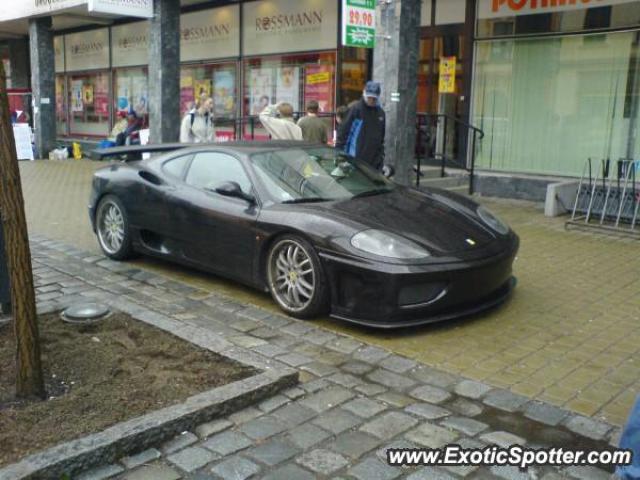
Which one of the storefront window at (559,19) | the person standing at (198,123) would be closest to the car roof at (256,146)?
the person standing at (198,123)

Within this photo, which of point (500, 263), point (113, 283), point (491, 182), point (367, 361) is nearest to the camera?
point (367, 361)

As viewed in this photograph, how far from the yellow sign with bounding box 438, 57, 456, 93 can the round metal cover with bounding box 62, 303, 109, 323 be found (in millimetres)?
9919

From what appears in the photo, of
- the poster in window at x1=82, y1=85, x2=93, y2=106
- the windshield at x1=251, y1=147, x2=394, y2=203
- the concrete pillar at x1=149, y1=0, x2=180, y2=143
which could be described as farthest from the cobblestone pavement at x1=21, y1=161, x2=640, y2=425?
the poster in window at x1=82, y1=85, x2=93, y2=106

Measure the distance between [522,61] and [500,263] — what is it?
8.29 metres

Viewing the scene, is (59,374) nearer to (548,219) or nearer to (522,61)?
(548,219)

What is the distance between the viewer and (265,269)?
5.80m

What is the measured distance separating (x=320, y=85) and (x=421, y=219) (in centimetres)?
1097

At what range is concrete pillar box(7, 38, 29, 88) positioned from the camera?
26.3 meters

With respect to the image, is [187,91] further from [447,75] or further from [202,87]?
[447,75]

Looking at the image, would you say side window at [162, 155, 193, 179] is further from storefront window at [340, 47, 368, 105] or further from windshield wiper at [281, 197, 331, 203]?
storefront window at [340, 47, 368, 105]

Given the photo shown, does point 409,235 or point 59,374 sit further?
point 409,235

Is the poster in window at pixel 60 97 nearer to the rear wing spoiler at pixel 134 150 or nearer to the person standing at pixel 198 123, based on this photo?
the person standing at pixel 198 123

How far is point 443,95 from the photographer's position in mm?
13844

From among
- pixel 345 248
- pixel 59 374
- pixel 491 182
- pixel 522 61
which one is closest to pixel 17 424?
pixel 59 374
